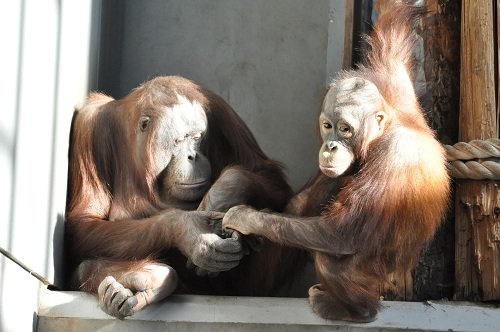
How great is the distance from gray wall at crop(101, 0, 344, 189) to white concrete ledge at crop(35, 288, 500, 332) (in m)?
1.15

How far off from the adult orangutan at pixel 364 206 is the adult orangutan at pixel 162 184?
0.30 metres

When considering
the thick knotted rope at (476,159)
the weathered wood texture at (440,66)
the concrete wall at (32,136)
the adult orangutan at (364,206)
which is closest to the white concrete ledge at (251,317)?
the adult orangutan at (364,206)

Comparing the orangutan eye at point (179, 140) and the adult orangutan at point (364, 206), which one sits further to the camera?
the orangutan eye at point (179, 140)

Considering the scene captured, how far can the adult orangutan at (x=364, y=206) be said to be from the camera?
10.2 ft

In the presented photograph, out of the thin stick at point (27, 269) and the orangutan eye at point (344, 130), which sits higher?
the orangutan eye at point (344, 130)

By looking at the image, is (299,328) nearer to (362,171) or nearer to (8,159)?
(362,171)

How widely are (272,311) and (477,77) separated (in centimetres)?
106

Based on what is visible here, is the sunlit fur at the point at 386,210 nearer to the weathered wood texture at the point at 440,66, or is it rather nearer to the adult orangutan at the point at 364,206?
the adult orangutan at the point at 364,206

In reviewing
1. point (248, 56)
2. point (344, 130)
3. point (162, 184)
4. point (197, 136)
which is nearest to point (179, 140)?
point (197, 136)

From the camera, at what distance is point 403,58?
3.60 metres

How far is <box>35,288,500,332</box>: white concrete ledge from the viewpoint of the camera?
323 cm

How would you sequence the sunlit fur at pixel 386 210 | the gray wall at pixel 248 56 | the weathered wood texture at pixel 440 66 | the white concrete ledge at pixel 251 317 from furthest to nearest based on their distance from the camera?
1. the gray wall at pixel 248 56
2. the weathered wood texture at pixel 440 66
3. the white concrete ledge at pixel 251 317
4. the sunlit fur at pixel 386 210

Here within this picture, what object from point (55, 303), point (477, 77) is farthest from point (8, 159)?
point (477, 77)

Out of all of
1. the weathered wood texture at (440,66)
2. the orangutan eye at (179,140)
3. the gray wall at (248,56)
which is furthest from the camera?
the gray wall at (248,56)
